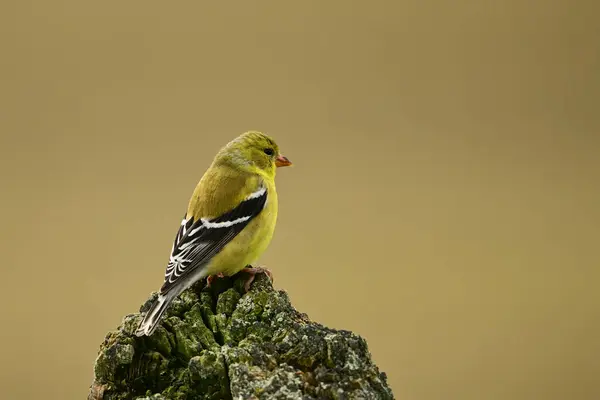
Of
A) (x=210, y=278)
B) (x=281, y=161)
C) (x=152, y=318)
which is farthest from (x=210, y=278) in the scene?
(x=281, y=161)

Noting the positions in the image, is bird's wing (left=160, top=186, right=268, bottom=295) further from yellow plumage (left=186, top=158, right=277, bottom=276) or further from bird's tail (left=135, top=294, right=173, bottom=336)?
bird's tail (left=135, top=294, right=173, bottom=336)

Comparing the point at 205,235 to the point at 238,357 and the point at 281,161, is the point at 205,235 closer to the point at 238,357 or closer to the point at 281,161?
the point at 281,161

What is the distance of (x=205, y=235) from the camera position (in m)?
3.12

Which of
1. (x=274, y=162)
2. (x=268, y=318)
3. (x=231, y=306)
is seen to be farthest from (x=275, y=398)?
(x=274, y=162)

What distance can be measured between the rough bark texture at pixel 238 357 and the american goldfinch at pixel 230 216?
0.84 ft

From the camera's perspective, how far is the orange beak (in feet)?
12.0

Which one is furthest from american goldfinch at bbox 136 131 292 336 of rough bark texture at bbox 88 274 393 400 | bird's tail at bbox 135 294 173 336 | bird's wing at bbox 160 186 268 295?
rough bark texture at bbox 88 274 393 400

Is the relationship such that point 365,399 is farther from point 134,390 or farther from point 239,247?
point 239,247

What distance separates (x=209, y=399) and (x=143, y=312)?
0.44 meters

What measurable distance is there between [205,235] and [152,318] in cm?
76

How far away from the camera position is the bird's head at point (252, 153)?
346cm

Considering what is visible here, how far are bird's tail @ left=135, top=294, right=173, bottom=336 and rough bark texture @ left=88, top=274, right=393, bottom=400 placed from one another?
0.04m

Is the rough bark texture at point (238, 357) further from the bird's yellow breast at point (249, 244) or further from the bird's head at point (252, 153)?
the bird's head at point (252, 153)

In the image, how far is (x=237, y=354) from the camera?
218 cm
